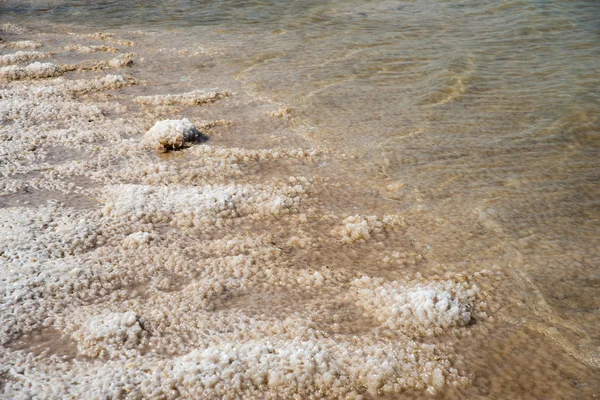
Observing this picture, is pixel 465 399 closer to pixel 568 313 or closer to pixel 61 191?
pixel 568 313

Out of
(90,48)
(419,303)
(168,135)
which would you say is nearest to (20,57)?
(90,48)

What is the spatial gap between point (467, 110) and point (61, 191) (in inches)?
187

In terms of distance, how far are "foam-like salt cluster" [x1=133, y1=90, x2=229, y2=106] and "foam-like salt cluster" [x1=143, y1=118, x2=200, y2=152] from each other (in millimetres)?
1363

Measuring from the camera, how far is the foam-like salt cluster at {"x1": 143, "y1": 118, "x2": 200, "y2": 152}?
217 inches

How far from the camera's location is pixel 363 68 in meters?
8.16

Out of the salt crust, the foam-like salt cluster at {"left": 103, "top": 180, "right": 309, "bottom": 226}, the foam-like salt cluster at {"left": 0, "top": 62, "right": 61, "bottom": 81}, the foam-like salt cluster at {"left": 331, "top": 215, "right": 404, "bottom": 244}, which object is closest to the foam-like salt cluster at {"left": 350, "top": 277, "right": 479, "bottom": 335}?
the foam-like salt cluster at {"left": 331, "top": 215, "right": 404, "bottom": 244}

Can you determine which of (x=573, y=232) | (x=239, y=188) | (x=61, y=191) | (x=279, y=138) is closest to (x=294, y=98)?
(x=279, y=138)

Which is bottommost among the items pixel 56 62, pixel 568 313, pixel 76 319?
pixel 568 313

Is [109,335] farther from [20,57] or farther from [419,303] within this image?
[20,57]

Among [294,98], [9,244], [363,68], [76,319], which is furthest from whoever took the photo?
[363,68]

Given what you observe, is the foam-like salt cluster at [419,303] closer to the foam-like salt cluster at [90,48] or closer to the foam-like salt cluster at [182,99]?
the foam-like salt cluster at [182,99]

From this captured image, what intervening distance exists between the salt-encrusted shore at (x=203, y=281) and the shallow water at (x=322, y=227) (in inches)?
0.7

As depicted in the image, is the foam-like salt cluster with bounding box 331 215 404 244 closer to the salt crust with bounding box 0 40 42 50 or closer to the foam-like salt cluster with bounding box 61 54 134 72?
the foam-like salt cluster with bounding box 61 54 134 72

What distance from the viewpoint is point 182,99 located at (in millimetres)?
7043
